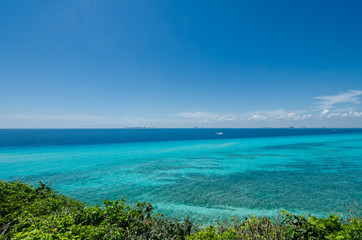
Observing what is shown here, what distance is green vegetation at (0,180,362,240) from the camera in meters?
4.67

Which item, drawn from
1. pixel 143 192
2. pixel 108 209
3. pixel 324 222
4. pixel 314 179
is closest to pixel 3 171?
pixel 143 192

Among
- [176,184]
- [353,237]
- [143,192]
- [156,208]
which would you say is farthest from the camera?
[176,184]

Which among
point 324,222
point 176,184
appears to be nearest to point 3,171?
point 176,184

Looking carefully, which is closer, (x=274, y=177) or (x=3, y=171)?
(x=274, y=177)

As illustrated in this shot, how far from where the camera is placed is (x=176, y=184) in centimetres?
1877

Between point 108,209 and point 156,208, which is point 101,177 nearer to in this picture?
point 156,208

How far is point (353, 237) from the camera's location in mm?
4320

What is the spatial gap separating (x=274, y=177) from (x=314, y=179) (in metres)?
3.97

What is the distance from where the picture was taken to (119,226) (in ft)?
20.0

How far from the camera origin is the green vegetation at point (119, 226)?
4668 mm

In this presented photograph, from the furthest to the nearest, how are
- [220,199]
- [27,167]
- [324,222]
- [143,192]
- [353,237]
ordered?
[27,167] → [143,192] → [220,199] → [324,222] → [353,237]

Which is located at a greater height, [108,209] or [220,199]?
[108,209]

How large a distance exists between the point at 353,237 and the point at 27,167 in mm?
36087

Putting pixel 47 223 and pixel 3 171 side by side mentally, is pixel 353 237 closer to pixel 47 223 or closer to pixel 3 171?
pixel 47 223
